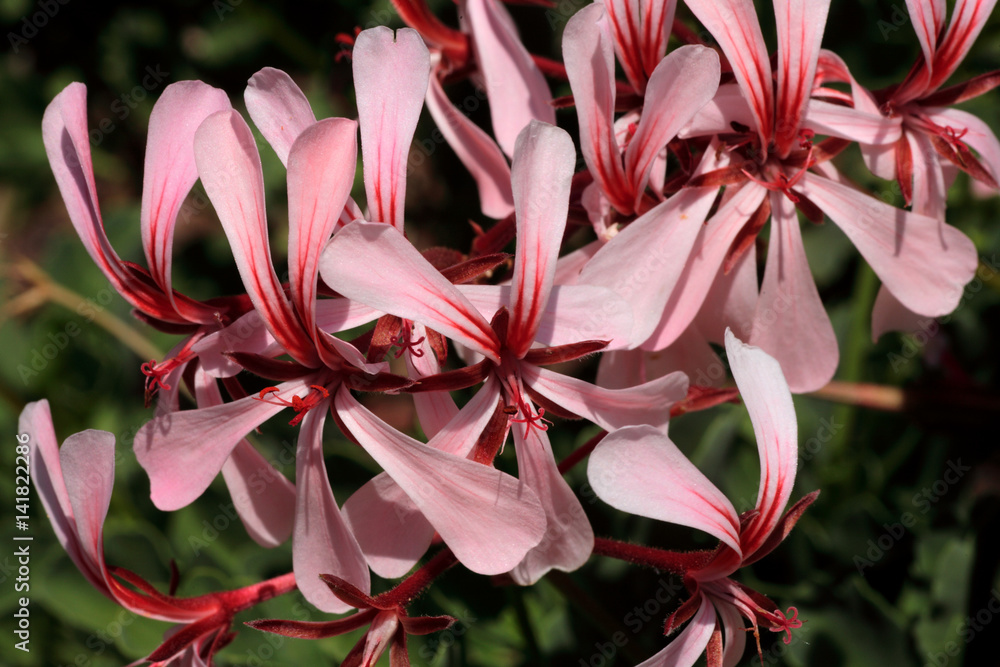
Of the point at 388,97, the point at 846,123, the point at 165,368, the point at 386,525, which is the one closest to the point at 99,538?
the point at 165,368

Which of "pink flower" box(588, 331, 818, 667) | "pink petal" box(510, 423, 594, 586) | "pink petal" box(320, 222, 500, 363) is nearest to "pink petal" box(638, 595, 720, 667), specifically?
"pink flower" box(588, 331, 818, 667)

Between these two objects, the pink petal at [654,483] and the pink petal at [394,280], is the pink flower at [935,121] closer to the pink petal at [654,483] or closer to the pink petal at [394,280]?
the pink petal at [654,483]

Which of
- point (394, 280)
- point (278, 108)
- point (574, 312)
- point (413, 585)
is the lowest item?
point (413, 585)

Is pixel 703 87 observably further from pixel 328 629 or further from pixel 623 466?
pixel 328 629

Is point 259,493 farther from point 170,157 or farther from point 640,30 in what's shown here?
point 640,30

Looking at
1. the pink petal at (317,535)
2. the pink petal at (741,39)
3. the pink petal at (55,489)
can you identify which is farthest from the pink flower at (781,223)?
the pink petal at (55,489)

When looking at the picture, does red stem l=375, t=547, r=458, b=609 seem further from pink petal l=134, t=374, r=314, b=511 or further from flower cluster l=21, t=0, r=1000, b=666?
pink petal l=134, t=374, r=314, b=511
